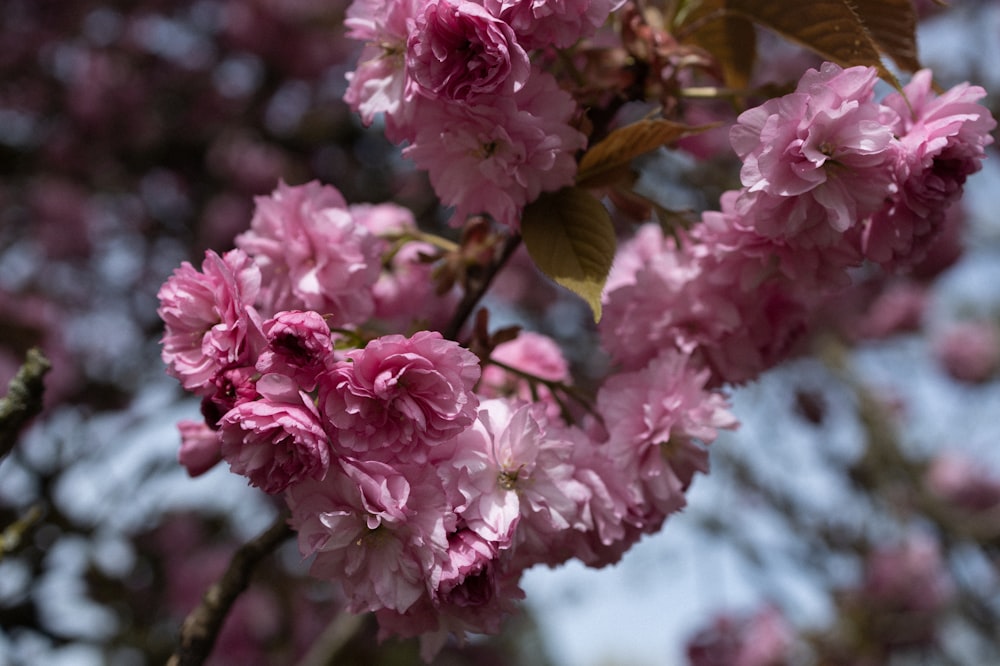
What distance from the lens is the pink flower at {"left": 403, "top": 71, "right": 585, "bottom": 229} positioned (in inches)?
38.3

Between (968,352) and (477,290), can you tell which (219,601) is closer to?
(477,290)

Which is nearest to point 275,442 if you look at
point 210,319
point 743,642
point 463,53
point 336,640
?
point 210,319

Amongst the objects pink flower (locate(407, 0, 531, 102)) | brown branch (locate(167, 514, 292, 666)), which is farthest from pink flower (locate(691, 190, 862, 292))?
brown branch (locate(167, 514, 292, 666))

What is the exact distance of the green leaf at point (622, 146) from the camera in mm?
1025

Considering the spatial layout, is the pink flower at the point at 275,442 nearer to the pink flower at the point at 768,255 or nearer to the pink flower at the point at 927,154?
the pink flower at the point at 768,255

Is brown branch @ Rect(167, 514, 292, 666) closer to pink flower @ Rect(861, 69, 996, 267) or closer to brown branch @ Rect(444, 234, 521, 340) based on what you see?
brown branch @ Rect(444, 234, 521, 340)

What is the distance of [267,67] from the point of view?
16.3 feet

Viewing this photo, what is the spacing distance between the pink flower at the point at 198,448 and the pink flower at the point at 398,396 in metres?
0.33

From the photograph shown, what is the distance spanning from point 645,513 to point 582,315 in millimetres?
3588

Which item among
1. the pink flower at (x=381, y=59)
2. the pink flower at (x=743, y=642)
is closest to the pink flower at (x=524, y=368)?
the pink flower at (x=381, y=59)

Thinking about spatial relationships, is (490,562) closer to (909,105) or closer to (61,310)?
(909,105)

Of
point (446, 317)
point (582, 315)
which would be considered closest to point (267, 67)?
point (582, 315)

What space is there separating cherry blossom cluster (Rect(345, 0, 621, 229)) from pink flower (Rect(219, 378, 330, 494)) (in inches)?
13.9

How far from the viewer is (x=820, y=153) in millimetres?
914
